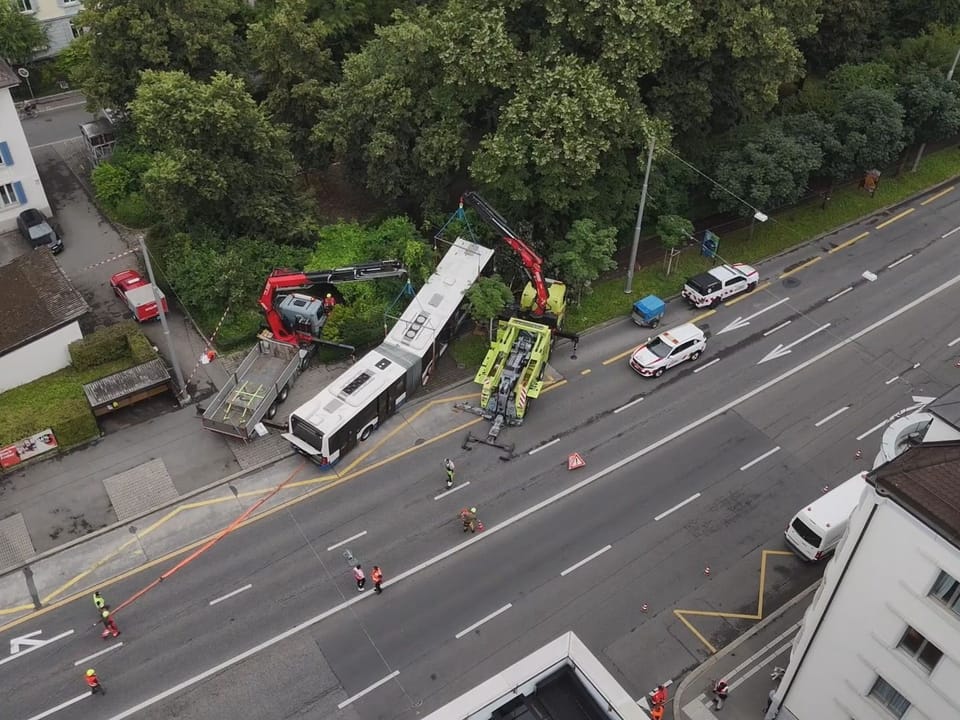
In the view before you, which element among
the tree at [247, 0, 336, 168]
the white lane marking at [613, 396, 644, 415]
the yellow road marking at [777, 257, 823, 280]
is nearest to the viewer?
the white lane marking at [613, 396, 644, 415]

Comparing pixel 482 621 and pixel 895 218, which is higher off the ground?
pixel 895 218

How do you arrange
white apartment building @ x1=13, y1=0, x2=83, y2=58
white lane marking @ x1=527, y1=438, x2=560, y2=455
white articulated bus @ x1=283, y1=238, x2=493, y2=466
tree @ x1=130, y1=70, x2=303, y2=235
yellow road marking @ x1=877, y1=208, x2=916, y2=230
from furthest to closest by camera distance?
white apartment building @ x1=13, y1=0, x2=83, y2=58 → yellow road marking @ x1=877, y1=208, x2=916, y2=230 → tree @ x1=130, y1=70, x2=303, y2=235 → white lane marking @ x1=527, y1=438, x2=560, y2=455 → white articulated bus @ x1=283, y1=238, x2=493, y2=466

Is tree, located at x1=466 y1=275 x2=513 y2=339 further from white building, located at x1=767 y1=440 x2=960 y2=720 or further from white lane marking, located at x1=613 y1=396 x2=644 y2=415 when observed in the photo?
white building, located at x1=767 y1=440 x2=960 y2=720

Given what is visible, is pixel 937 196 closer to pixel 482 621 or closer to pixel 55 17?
pixel 482 621

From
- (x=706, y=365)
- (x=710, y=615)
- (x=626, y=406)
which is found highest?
(x=706, y=365)

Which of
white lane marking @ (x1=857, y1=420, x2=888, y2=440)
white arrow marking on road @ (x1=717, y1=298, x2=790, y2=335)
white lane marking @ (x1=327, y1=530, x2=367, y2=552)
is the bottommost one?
white lane marking @ (x1=327, y1=530, x2=367, y2=552)

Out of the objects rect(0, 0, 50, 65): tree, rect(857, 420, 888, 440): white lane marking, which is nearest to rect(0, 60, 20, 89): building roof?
rect(0, 0, 50, 65): tree

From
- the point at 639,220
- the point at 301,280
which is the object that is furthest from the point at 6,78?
the point at 639,220
